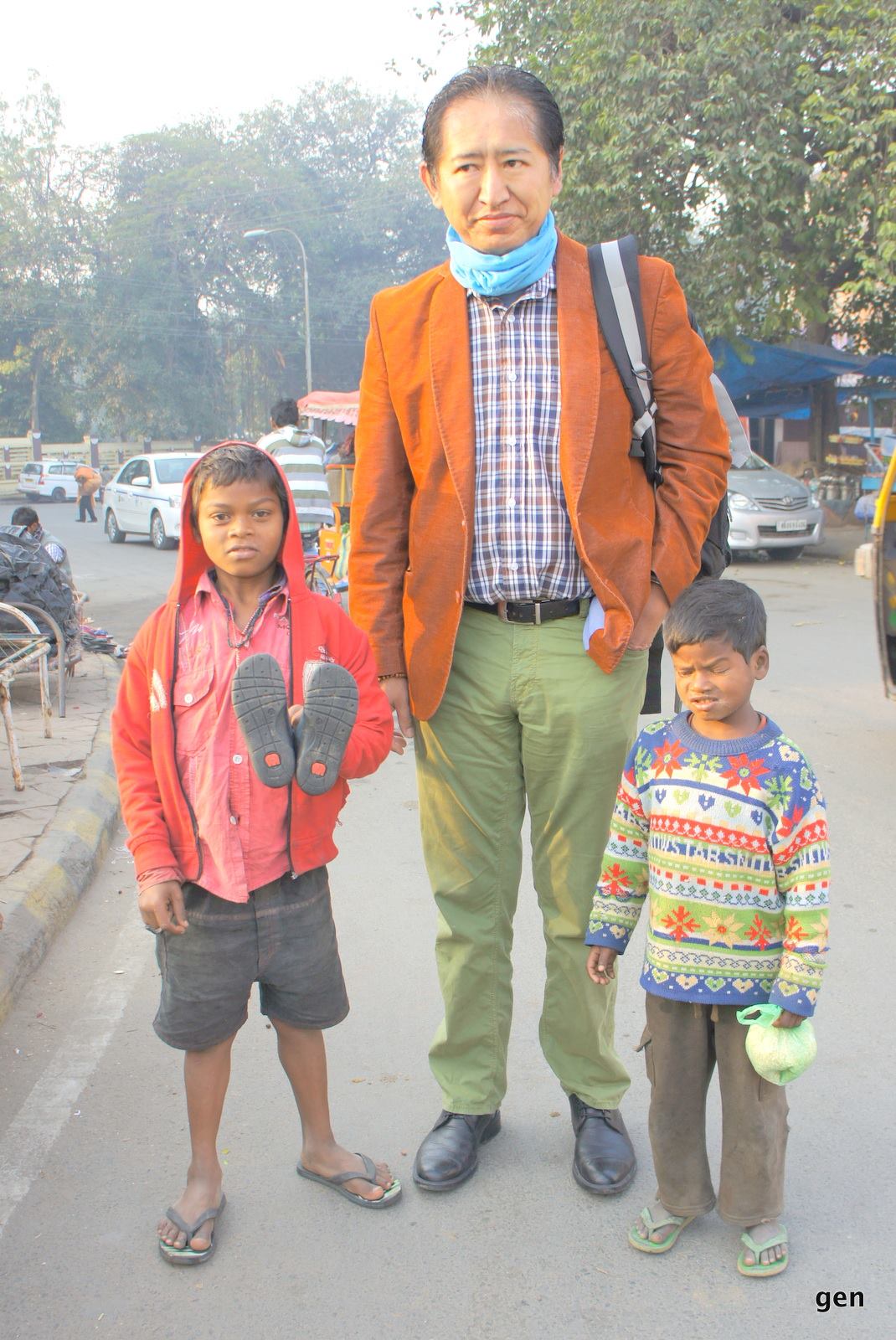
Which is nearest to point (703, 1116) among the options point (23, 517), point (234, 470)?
point (234, 470)

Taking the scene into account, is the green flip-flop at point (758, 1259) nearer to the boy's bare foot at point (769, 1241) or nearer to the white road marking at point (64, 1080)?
the boy's bare foot at point (769, 1241)

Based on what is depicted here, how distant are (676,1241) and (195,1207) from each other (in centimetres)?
97

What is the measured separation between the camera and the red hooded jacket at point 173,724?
2461mm

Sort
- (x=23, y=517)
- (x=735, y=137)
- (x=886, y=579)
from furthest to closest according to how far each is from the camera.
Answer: (x=735, y=137), (x=23, y=517), (x=886, y=579)

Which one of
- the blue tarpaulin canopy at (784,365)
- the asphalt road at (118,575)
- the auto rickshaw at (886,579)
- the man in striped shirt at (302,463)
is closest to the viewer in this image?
the auto rickshaw at (886,579)

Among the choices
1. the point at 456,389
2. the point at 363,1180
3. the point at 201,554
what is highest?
the point at 456,389

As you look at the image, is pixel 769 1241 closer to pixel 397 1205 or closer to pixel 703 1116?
pixel 703 1116

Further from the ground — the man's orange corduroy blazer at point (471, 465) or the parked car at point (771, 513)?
the man's orange corduroy blazer at point (471, 465)

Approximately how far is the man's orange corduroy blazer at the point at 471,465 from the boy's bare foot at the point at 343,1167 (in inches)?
37.8

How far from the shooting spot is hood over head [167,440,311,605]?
101 inches

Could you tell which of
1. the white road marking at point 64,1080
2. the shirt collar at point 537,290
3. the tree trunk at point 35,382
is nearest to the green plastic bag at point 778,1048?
the shirt collar at point 537,290

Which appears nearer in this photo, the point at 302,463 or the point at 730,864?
the point at 730,864

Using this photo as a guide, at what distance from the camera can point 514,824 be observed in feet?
9.12

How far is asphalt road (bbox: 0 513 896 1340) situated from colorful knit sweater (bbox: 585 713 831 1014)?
22.7 inches
